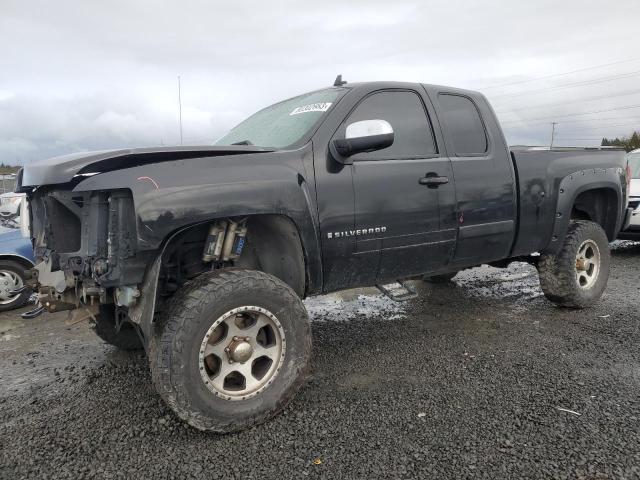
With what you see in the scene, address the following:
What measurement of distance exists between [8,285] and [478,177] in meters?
5.02

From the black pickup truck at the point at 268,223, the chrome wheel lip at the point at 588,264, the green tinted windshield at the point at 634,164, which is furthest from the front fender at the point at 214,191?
the green tinted windshield at the point at 634,164

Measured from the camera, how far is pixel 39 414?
9.37ft

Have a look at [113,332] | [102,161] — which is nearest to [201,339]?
[102,161]

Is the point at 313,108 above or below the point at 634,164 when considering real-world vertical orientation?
above

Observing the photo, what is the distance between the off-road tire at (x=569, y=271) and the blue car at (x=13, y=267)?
5.52 meters

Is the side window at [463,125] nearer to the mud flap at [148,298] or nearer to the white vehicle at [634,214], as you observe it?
the mud flap at [148,298]

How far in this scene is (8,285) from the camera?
5191 millimetres

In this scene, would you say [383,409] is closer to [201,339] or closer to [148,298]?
[201,339]

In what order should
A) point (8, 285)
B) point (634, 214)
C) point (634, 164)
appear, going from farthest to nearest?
point (634, 164), point (634, 214), point (8, 285)

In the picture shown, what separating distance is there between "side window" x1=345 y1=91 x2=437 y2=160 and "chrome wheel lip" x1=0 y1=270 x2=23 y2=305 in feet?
14.2

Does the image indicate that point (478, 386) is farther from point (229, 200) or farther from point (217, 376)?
point (229, 200)

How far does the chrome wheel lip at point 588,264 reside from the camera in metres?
4.66

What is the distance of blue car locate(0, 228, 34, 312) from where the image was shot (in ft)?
17.0

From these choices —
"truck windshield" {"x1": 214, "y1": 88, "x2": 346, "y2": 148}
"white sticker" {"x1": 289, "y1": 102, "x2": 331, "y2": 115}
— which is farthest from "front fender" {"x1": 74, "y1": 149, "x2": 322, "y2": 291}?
"white sticker" {"x1": 289, "y1": 102, "x2": 331, "y2": 115}
